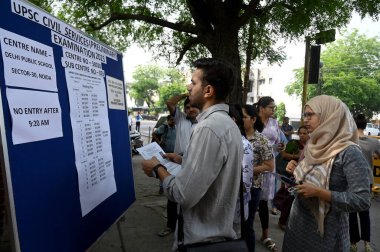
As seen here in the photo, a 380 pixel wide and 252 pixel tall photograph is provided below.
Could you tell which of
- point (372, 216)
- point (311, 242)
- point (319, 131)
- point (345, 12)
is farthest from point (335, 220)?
point (345, 12)

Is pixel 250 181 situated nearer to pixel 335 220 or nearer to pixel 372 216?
pixel 335 220

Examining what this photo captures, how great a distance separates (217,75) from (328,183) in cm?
102

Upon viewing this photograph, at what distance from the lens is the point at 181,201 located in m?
1.69

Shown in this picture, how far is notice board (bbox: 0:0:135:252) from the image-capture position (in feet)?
5.11

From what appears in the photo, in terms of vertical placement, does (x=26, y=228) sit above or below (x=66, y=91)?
below

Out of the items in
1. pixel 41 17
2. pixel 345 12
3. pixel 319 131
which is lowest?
pixel 319 131

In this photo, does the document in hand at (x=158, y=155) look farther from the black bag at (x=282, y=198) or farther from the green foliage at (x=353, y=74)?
the green foliage at (x=353, y=74)

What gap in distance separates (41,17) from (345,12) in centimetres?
814

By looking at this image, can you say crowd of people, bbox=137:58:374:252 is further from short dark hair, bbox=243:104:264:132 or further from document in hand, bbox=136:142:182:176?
short dark hair, bbox=243:104:264:132

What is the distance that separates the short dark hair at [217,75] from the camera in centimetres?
187

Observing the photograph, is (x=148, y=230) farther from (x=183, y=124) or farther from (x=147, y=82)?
(x=147, y=82)

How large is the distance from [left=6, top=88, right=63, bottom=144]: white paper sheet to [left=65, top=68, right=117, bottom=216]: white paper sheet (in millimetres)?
171

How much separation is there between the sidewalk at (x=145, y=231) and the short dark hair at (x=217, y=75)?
2054 mm

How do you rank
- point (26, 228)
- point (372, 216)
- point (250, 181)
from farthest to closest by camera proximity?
point (372, 216) < point (250, 181) < point (26, 228)
